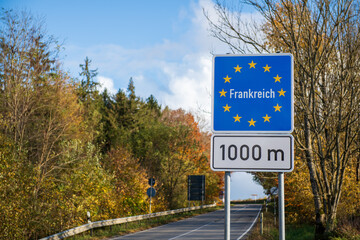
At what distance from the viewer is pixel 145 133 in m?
42.3

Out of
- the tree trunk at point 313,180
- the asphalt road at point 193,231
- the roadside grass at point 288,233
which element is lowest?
the asphalt road at point 193,231

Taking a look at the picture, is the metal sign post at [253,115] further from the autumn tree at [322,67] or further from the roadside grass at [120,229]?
the roadside grass at [120,229]

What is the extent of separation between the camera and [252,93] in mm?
4586

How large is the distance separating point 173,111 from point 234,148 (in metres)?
55.9

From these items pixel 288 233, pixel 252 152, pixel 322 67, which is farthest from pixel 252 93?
pixel 288 233

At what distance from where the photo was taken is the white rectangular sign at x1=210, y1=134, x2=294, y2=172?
14.2 feet

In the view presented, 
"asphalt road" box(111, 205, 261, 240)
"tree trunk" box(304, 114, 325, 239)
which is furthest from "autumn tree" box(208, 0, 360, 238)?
"asphalt road" box(111, 205, 261, 240)

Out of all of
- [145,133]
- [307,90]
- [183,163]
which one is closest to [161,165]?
[183,163]

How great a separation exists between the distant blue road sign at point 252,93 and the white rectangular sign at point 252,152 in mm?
113

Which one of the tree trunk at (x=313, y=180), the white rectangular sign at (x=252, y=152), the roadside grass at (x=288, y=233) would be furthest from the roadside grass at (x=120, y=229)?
the white rectangular sign at (x=252, y=152)

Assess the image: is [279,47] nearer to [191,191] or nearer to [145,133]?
[191,191]

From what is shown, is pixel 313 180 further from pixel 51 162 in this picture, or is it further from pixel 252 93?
pixel 51 162

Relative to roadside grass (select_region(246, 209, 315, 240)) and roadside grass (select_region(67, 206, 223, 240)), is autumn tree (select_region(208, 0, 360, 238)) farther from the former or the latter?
roadside grass (select_region(67, 206, 223, 240))

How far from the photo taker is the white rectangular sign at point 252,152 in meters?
4.34
